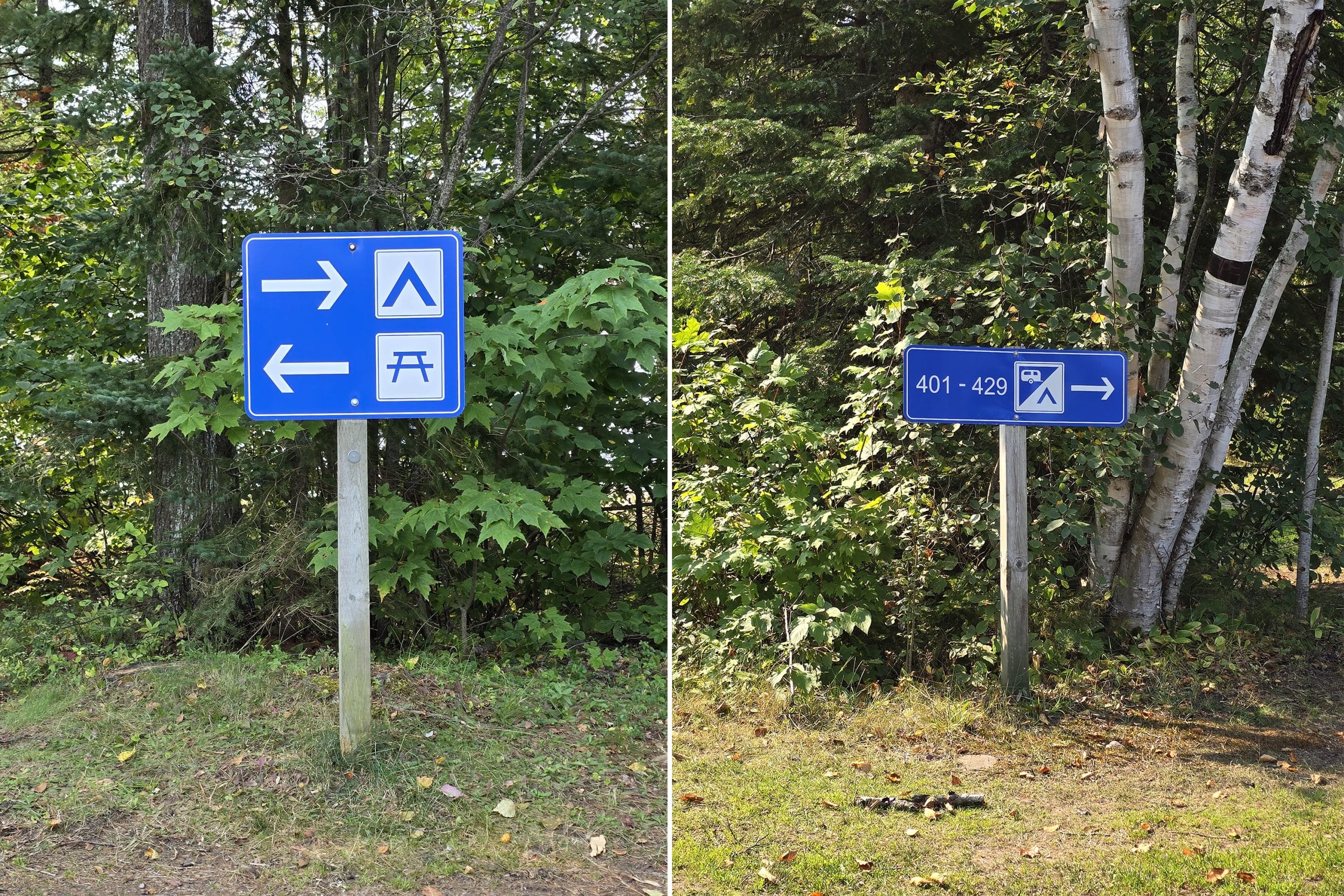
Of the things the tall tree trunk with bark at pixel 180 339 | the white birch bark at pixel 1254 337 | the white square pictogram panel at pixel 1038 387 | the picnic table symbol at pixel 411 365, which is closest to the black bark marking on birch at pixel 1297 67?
the white birch bark at pixel 1254 337

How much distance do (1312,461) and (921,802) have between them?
468 centimetres

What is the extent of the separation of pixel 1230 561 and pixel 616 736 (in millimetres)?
4822

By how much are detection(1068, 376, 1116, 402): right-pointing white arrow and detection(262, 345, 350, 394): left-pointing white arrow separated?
366 centimetres

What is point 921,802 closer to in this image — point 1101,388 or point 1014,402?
point 1014,402

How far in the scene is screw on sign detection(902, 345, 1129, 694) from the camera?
201 inches

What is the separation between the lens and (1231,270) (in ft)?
19.0

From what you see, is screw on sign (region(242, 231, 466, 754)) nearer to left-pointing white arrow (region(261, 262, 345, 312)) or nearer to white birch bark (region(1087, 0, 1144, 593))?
left-pointing white arrow (region(261, 262, 345, 312))

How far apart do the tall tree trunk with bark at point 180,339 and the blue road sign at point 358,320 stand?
212 centimetres

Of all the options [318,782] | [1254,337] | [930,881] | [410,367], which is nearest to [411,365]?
[410,367]

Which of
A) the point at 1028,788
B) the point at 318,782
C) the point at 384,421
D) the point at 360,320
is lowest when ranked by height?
the point at 1028,788

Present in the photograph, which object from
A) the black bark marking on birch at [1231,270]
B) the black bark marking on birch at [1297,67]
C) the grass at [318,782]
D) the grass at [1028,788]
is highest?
the black bark marking on birch at [1297,67]

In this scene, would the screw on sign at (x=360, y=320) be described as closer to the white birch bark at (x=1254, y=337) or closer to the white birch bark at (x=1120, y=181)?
the white birch bark at (x=1120, y=181)

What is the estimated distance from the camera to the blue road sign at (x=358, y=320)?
13.1 feet

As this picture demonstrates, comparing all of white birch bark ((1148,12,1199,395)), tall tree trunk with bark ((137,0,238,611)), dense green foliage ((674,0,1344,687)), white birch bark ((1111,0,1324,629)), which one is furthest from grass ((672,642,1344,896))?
tall tree trunk with bark ((137,0,238,611))
